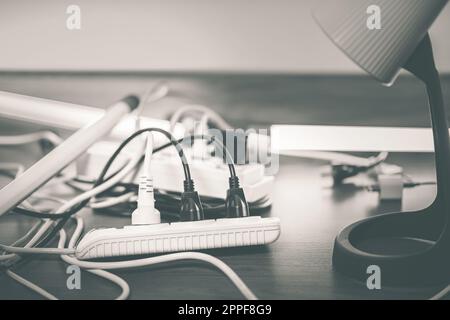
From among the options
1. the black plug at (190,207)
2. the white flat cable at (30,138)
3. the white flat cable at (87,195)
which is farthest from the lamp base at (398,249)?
the white flat cable at (30,138)

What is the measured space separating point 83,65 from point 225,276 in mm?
687

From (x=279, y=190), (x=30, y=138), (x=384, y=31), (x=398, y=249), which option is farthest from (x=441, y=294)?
(x=30, y=138)

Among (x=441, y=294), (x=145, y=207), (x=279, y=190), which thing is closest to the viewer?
(x=441, y=294)

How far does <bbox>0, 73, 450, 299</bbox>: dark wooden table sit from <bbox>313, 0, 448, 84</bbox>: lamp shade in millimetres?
158

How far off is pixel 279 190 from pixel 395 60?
0.28 metres

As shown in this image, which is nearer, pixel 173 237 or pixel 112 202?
pixel 173 237

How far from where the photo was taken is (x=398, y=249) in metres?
0.41

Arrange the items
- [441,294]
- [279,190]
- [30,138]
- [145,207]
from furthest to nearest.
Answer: [30,138]
[279,190]
[145,207]
[441,294]

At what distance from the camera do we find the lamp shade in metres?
0.36

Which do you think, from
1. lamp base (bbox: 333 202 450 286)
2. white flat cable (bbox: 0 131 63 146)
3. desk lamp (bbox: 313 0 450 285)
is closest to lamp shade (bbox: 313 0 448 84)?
desk lamp (bbox: 313 0 450 285)

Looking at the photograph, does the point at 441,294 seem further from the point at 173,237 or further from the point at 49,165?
the point at 49,165

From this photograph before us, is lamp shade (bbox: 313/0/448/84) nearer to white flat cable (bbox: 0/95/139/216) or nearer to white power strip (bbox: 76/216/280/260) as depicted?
white power strip (bbox: 76/216/280/260)

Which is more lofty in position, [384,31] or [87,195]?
[384,31]
